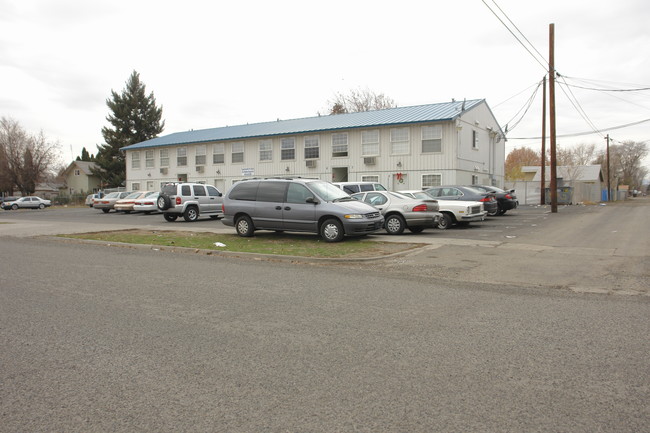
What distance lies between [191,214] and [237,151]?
A: 1674 cm

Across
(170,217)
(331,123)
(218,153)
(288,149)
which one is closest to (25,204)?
(218,153)

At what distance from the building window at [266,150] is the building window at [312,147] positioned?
339 centimetres

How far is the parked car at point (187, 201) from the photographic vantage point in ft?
72.3

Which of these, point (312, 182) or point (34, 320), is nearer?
point (34, 320)

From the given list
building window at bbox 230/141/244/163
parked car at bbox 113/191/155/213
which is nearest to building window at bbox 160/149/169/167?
building window at bbox 230/141/244/163

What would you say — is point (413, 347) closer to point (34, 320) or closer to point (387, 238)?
point (34, 320)

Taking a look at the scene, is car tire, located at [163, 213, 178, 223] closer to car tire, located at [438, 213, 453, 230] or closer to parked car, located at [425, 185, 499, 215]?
parked car, located at [425, 185, 499, 215]

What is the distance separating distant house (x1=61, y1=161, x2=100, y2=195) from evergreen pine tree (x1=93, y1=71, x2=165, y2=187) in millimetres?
12375

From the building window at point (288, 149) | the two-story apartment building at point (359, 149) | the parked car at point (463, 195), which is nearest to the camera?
the parked car at point (463, 195)

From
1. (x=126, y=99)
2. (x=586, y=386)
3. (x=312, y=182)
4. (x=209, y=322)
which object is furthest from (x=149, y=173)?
(x=586, y=386)

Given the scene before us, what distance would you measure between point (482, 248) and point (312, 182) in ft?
16.8

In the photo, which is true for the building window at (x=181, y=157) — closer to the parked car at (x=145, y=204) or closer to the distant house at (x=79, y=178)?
the parked car at (x=145, y=204)

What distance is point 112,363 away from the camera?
4102 mm

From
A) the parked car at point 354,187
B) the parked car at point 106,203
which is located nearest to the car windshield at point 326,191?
the parked car at point 354,187
